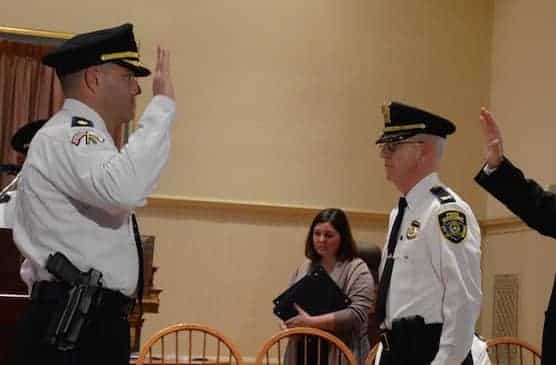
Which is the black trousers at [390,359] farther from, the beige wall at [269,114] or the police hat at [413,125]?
the beige wall at [269,114]

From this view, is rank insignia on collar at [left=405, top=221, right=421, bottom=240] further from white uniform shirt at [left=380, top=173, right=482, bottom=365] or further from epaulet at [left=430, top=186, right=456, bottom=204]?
epaulet at [left=430, top=186, right=456, bottom=204]

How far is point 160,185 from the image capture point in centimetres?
643

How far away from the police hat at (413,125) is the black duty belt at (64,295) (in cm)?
125

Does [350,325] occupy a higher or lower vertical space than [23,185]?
lower

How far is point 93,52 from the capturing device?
8.69ft

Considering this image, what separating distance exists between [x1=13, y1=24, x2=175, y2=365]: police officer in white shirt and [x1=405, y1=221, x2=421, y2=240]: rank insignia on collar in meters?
0.98

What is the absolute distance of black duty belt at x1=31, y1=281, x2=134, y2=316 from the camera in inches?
95.7

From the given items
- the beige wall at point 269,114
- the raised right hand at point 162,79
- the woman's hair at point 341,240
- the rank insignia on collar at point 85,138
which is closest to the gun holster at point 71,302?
the rank insignia on collar at point 85,138

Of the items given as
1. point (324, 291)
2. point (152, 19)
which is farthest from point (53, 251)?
point (152, 19)

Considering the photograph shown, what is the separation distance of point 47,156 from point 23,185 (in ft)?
0.36

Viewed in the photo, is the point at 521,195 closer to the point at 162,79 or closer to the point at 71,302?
the point at 162,79

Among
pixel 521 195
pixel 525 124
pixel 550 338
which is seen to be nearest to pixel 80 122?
pixel 521 195

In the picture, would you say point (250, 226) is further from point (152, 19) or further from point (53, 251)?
point (53, 251)

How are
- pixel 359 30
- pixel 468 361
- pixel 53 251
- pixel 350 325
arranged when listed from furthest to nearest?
pixel 359 30 < pixel 350 325 < pixel 468 361 < pixel 53 251
